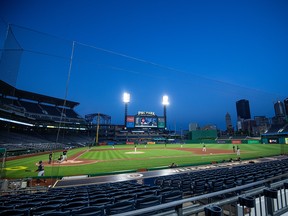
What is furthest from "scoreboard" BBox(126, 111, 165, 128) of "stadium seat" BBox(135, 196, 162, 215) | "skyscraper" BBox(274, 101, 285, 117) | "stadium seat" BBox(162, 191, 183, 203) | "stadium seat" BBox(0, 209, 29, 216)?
"stadium seat" BBox(0, 209, 29, 216)

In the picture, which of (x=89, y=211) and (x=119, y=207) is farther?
(x=119, y=207)

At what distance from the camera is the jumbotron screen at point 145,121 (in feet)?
250

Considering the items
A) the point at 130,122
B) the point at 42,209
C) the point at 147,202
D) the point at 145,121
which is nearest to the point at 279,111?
the point at 145,121

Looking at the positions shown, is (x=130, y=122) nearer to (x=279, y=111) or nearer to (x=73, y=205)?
(x=73, y=205)

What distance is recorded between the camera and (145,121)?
3024 inches

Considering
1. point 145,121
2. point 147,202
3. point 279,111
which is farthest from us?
point 279,111

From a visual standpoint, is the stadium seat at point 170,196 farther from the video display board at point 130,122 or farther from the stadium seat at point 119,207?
the video display board at point 130,122

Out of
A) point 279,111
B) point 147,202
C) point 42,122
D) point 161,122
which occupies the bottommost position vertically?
point 147,202

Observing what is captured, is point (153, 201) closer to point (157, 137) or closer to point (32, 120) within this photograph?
point (32, 120)

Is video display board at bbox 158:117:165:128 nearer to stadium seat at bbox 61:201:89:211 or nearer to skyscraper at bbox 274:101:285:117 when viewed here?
skyscraper at bbox 274:101:285:117

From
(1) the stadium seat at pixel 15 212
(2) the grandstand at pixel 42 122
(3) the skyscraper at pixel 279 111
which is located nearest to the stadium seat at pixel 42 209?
(1) the stadium seat at pixel 15 212

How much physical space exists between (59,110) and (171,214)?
271 feet

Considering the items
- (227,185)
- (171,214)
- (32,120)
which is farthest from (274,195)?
(32,120)

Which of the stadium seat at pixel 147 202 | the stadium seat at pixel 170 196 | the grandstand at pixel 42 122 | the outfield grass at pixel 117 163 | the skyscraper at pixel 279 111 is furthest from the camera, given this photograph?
the skyscraper at pixel 279 111
